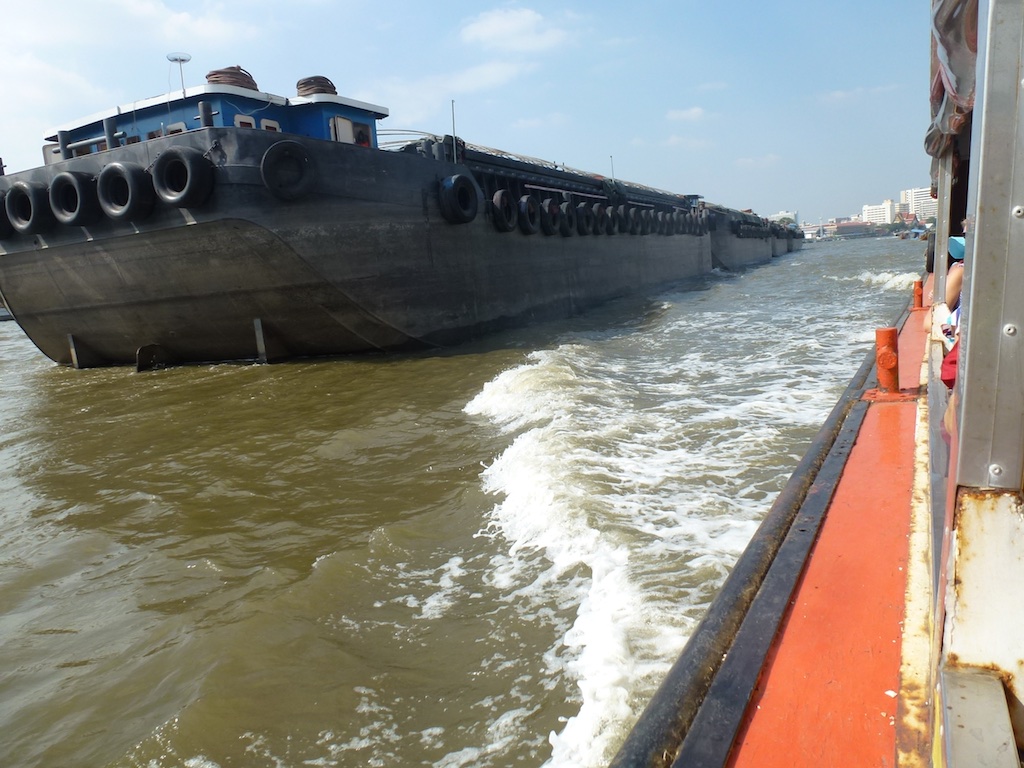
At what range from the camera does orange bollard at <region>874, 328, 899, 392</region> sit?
4148 mm

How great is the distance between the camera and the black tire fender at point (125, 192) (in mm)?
9156

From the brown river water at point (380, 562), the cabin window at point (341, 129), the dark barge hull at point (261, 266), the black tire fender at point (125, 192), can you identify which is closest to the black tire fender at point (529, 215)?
the dark barge hull at point (261, 266)

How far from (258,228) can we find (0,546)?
18.8 feet

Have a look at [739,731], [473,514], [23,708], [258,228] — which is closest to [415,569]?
[473,514]

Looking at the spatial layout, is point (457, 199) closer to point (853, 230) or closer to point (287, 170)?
point (287, 170)

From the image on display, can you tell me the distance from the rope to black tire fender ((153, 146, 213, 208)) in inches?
96.9

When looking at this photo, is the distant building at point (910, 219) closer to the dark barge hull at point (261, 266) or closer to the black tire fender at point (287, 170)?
the dark barge hull at point (261, 266)

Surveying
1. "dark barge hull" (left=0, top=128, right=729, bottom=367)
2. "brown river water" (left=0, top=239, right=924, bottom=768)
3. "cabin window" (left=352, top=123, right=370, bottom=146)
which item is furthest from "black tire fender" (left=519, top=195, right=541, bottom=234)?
"brown river water" (left=0, top=239, right=924, bottom=768)

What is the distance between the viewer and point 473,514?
401 centimetres

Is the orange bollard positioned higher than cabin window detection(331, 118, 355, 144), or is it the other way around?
cabin window detection(331, 118, 355, 144)

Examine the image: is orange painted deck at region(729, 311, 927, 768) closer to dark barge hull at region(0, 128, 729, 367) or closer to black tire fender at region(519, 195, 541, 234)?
dark barge hull at region(0, 128, 729, 367)

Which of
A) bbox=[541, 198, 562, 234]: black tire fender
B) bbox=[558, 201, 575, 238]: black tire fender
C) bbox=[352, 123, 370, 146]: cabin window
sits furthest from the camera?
bbox=[558, 201, 575, 238]: black tire fender

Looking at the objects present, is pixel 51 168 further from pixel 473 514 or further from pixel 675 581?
pixel 675 581

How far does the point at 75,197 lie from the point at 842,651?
11.6 meters
